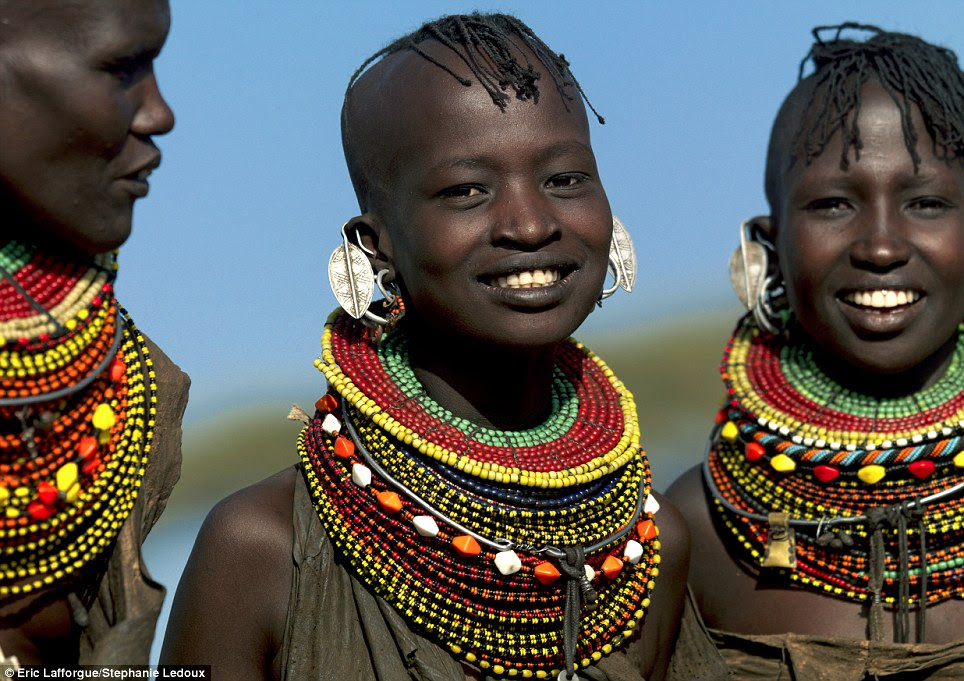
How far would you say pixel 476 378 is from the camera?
11.9 feet

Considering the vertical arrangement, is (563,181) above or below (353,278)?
above

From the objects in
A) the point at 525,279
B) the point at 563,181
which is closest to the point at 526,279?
the point at 525,279

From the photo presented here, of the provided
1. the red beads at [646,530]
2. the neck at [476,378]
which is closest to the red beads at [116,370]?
the neck at [476,378]

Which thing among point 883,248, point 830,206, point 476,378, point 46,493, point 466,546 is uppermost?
point 830,206

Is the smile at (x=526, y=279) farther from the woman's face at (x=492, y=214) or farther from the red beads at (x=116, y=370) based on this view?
the red beads at (x=116, y=370)

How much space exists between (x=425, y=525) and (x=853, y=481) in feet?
4.71

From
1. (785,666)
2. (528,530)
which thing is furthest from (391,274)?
(785,666)

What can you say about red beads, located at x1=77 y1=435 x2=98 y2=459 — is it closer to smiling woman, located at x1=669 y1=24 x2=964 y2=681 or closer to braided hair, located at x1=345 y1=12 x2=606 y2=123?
braided hair, located at x1=345 y1=12 x2=606 y2=123

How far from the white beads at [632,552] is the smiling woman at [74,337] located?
126 cm

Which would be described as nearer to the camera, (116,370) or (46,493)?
(46,493)

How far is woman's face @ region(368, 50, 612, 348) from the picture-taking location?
3.37m

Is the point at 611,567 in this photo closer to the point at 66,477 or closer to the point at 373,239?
the point at 373,239

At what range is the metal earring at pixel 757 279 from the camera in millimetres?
4387

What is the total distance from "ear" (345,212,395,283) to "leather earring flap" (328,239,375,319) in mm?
32
